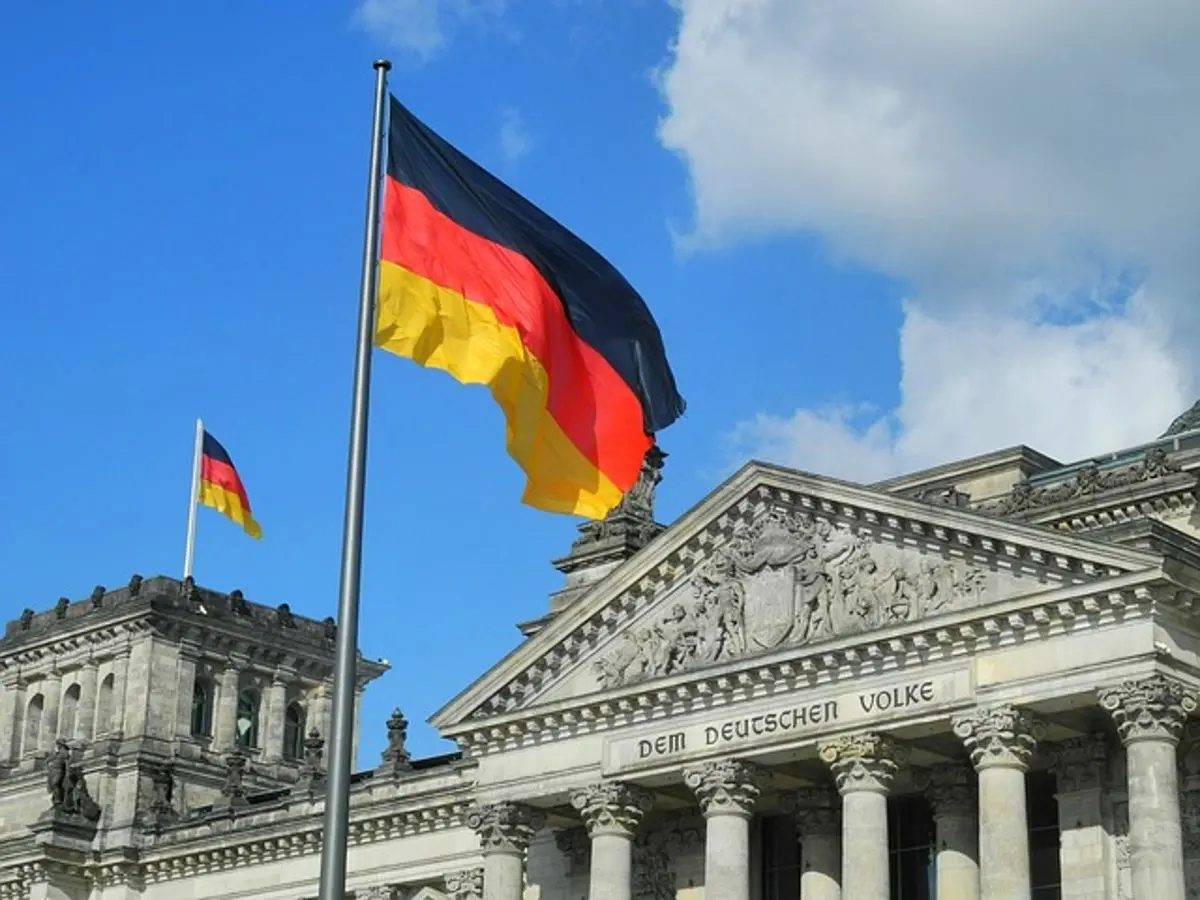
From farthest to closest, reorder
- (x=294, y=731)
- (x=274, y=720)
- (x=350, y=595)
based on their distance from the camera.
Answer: (x=294, y=731) → (x=274, y=720) → (x=350, y=595)

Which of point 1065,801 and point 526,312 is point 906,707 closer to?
point 1065,801

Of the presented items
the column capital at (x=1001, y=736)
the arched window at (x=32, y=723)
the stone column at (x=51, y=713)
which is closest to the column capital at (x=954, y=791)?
the column capital at (x=1001, y=736)

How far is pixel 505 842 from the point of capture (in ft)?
175

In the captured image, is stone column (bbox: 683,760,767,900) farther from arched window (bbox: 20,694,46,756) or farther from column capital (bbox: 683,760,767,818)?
arched window (bbox: 20,694,46,756)

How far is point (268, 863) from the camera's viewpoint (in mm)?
66188

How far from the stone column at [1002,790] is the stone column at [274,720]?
3908 cm

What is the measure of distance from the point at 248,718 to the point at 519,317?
54.0 m

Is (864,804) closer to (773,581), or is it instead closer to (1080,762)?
(1080,762)

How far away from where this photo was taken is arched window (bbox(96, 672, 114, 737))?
76.6 m

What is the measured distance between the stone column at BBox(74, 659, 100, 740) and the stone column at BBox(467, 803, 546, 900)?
88.8 feet

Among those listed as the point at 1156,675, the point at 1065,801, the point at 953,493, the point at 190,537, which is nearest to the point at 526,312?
the point at 1156,675

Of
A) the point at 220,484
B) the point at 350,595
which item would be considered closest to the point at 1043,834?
the point at 350,595

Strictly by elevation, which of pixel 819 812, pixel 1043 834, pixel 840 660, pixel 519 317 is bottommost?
pixel 1043 834

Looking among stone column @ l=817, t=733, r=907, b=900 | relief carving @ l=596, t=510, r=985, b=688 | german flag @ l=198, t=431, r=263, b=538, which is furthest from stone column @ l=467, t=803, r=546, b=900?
german flag @ l=198, t=431, r=263, b=538
